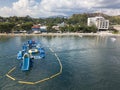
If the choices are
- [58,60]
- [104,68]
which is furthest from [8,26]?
[104,68]

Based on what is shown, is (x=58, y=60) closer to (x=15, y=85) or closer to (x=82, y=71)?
(x=82, y=71)

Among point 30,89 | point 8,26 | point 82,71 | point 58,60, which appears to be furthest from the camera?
point 8,26

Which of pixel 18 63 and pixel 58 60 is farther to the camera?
pixel 58 60

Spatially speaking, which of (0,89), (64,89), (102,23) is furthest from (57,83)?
(102,23)

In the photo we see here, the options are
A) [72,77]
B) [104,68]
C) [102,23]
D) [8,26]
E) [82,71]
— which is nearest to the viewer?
[72,77]

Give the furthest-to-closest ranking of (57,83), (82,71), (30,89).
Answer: (82,71) < (57,83) < (30,89)

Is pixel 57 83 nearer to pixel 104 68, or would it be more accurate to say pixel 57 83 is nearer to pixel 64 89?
pixel 64 89

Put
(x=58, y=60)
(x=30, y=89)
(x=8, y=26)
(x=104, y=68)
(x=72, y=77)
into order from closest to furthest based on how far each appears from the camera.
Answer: (x=30, y=89) → (x=72, y=77) → (x=104, y=68) → (x=58, y=60) → (x=8, y=26)

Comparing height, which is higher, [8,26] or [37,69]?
[8,26]

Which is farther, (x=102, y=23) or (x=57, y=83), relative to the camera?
(x=102, y=23)
